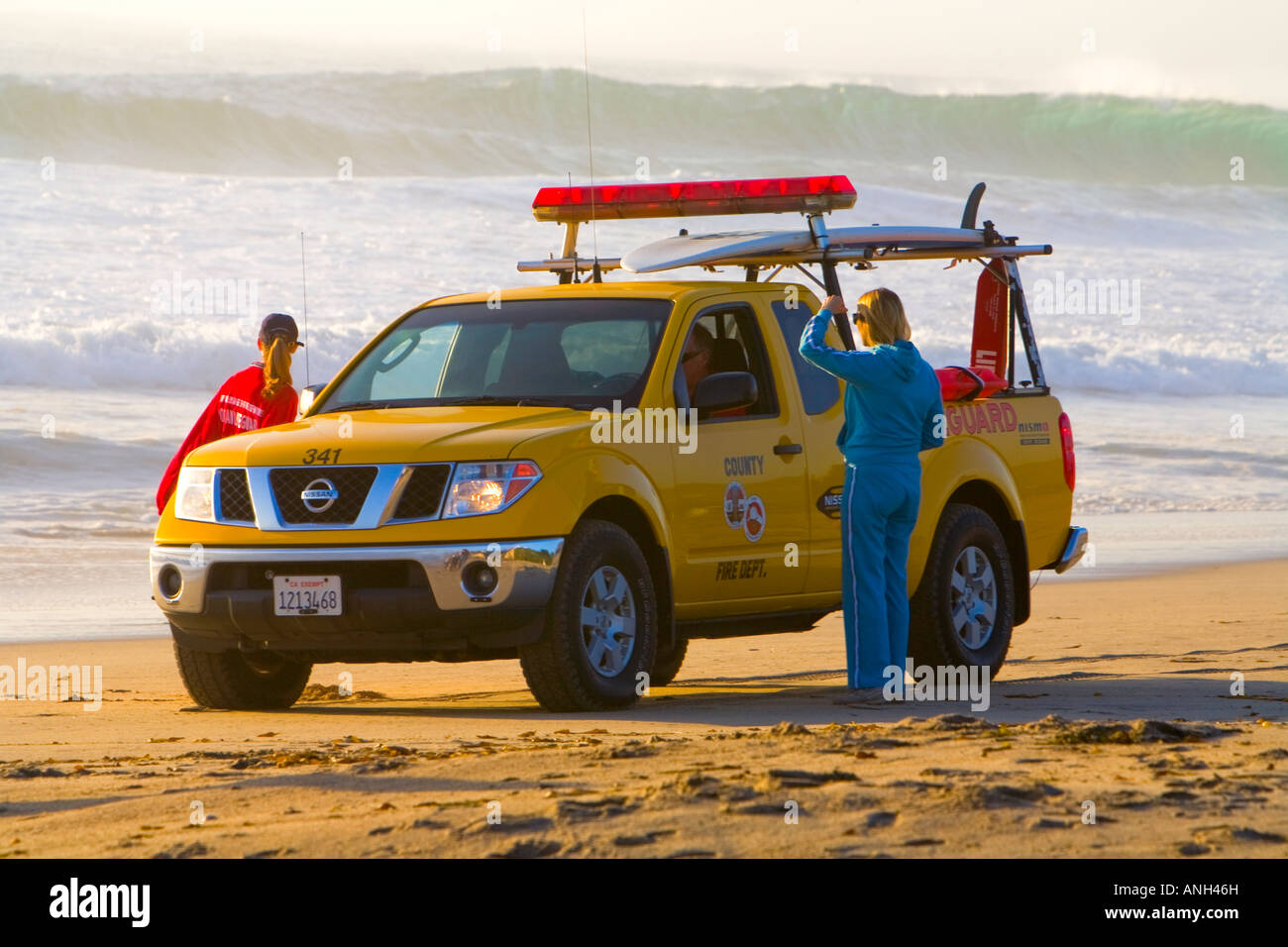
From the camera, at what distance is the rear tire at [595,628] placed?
23.9 feet

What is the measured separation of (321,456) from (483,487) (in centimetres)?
67

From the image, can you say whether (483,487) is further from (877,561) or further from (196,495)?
(877,561)

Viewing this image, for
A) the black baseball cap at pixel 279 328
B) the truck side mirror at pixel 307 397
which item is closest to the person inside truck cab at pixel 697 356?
the truck side mirror at pixel 307 397

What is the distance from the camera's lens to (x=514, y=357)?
8289mm

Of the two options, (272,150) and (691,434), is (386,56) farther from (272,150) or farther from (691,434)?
(691,434)

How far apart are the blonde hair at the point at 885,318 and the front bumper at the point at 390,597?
168 centimetres

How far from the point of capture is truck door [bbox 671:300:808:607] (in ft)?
26.2

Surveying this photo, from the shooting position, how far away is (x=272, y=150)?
47.3 meters

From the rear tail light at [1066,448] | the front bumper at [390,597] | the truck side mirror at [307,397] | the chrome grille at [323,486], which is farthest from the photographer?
the rear tail light at [1066,448]

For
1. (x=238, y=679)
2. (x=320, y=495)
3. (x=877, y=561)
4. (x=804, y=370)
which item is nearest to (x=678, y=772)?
(x=320, y=495)

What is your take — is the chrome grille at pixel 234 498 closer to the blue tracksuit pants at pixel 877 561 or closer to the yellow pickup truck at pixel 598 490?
the yellow pickup truck at pixel 598 490

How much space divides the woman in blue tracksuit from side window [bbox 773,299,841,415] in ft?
2.01

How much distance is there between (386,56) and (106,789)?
52645 mm

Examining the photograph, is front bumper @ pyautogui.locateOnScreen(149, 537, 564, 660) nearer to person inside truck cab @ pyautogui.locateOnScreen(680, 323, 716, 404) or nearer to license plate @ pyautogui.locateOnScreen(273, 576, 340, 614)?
license plate @ pyautogui.locateOnScreen(273, 576, 340, 614)
